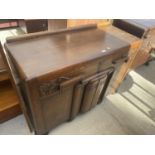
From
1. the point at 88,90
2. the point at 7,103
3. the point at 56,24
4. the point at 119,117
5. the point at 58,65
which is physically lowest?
the point at 119,117

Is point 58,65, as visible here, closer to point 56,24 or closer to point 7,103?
point 7,103

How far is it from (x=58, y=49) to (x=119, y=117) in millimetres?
1075

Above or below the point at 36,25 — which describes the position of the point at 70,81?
above

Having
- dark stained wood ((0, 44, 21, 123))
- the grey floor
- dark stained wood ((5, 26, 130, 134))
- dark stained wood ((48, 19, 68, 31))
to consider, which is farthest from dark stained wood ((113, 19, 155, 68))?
dark stained wood ((0, 44, 21, 123))

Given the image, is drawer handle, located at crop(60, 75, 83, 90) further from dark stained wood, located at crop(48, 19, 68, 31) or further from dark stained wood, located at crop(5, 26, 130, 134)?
dark stained wood, located at crop(48, 19, 68, 31)

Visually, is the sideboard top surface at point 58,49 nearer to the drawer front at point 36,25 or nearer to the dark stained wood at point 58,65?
the dark stained wood at point 58,65

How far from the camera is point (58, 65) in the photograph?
72cm

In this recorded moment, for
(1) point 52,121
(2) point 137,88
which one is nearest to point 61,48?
(1) point 52,121

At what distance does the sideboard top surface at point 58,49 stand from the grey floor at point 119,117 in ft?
2.60

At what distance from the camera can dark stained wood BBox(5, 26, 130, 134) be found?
2.29ft

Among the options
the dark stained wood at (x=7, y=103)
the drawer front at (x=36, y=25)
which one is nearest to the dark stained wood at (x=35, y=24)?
the drawer front at (x=36, y=25)

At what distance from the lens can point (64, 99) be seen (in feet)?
3.10

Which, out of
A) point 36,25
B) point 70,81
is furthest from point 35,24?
point 70,81
